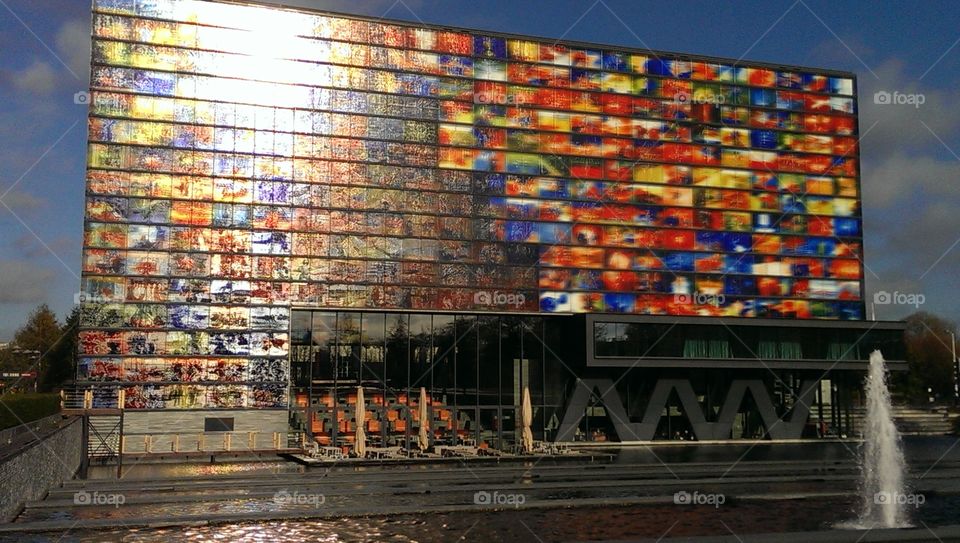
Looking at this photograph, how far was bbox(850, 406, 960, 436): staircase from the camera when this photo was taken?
73.9 m

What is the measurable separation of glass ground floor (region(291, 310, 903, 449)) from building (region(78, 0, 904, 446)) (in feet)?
0.52

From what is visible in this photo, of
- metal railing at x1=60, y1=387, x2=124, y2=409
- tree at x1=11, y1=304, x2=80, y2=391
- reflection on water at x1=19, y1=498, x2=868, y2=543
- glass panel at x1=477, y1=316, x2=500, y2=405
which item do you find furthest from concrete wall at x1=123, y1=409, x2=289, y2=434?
tree at x1=11, y1=304, x2=80, y2=391

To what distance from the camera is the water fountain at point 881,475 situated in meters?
26.9

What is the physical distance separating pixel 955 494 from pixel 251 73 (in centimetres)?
4709

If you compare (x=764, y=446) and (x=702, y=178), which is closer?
(x=764, y=446)

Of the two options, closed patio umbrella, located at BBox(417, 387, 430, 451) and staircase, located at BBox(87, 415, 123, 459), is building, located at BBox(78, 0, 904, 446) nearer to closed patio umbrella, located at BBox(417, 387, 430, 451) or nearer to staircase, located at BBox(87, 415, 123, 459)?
staircase, located at BBox(87, 415, 123, 459)

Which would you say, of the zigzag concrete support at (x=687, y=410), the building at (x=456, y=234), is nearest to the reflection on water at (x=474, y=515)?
the building at (x=456, y=234)

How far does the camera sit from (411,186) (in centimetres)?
6362

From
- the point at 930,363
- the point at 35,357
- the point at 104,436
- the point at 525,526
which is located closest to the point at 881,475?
the point at 525,526

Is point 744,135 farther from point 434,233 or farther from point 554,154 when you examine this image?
point 434,233

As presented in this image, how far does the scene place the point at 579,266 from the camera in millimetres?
66875

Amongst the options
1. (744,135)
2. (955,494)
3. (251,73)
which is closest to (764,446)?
(744,135)

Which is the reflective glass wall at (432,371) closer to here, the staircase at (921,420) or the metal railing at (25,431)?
the metal railing at (25,431)

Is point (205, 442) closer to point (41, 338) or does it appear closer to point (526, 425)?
point (526, 425)
